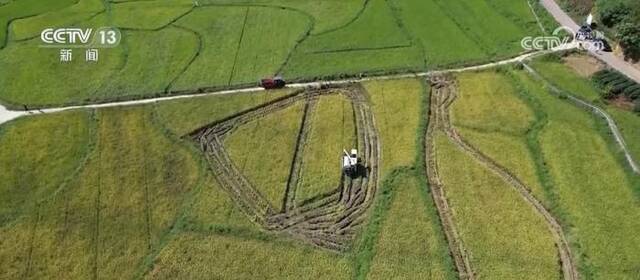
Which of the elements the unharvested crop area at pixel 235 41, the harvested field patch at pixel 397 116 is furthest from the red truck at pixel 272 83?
the harvested field patch at pixel 397 116

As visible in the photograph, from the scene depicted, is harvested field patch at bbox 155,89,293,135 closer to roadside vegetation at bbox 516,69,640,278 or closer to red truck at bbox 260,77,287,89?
red truck at bbox 260,77,287,89

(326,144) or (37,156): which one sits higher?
(37,156)

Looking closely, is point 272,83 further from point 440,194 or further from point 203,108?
point 440,194

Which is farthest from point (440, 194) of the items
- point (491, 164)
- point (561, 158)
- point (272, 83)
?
point (272, 83)

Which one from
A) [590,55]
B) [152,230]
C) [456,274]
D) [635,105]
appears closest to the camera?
[456,274]

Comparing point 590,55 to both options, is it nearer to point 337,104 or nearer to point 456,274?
point 337,104

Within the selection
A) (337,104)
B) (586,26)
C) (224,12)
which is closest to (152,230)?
(337,104)
